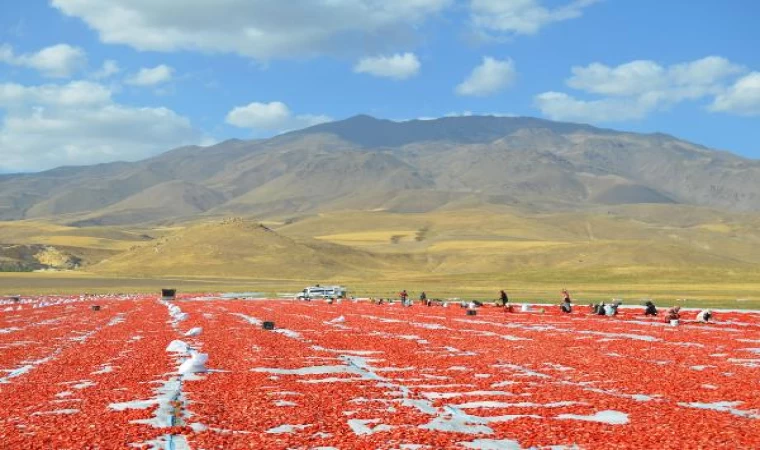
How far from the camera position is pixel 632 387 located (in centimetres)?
1903

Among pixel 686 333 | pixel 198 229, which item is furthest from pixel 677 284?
pixel 198 229

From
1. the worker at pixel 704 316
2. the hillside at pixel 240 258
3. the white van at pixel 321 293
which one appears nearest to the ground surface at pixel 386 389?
the worker at pixel 704 316

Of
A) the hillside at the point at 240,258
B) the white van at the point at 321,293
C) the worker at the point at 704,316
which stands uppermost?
the hillside at the point at 240,258

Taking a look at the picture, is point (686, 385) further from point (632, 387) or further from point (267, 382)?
point (267, 382)

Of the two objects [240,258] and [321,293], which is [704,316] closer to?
[321,293]

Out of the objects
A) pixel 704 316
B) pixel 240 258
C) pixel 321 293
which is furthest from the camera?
pixel 240 258

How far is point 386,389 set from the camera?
1900cm

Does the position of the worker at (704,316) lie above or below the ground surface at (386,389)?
above

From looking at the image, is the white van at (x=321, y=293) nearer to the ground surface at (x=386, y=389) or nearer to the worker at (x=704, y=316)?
the ground surface at (x=386, y=389)

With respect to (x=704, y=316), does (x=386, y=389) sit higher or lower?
lower

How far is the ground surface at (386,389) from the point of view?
13430 millimetres

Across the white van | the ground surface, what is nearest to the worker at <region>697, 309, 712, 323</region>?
the ground surface

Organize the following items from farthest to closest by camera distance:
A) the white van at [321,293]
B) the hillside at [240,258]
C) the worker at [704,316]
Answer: the hillside at [240,258]
the white van at [321,293]
the worker at [704,316]

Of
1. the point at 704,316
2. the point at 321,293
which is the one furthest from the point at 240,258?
the point at 704,316
